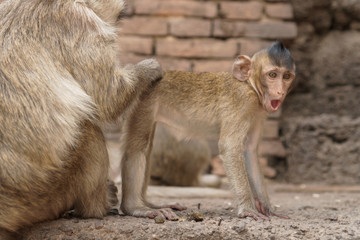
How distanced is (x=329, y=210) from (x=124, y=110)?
1.80m

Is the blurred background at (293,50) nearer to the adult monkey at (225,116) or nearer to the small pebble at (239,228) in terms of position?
the adult monkey at (225,116)

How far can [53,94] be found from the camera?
3023 mm

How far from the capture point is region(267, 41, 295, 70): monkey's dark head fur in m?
3.47

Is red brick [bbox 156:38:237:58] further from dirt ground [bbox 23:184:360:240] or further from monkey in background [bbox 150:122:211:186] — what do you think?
dirt ground [bbox 23:184:360:240]

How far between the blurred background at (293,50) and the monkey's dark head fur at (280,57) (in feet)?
10.7

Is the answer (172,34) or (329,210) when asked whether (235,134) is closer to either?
(329,210)

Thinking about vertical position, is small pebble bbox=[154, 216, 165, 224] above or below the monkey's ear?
below

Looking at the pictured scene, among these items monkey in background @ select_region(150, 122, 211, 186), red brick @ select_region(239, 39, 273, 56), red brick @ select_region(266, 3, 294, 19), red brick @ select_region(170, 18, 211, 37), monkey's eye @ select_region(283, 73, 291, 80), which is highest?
red brick @ select_region(266, 3, 294, 19)

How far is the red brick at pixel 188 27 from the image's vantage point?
6859 mm

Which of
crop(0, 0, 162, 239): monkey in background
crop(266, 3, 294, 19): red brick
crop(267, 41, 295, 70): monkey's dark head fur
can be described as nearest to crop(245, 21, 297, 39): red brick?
crop(266, 3, 294, 19): red brick

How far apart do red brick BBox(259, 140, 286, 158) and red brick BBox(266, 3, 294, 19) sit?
1.62 m

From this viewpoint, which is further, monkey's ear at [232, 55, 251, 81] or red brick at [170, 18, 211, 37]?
red brick at [170, 18, 211, 37]

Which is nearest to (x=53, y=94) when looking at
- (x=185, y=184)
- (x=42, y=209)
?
(x=42, y=209)

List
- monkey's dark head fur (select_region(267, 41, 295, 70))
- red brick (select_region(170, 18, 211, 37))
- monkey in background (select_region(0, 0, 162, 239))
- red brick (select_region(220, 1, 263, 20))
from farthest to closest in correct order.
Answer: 1. red brick (select_region(220, 1, 263, 20))
2. red brick (select_region(170, 18, 211, 37))
3. monkey's dark head fur (select_region(267, 41, 295, 70))
4. monkey in background (select_region(0, 0, 162, 239))
